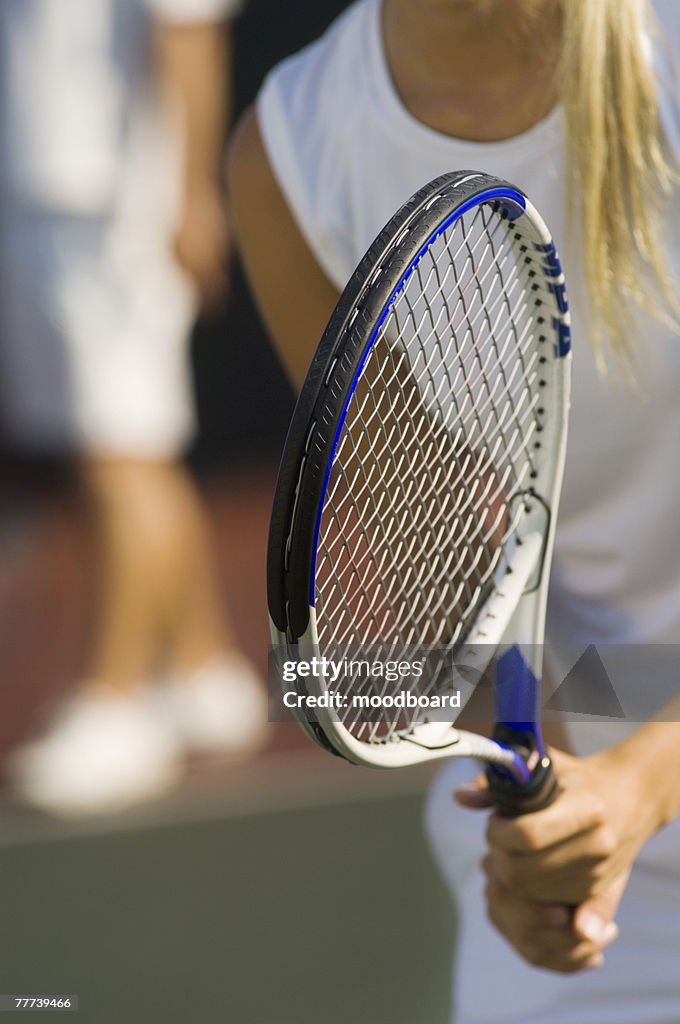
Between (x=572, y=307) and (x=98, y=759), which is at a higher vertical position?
(x=572, y=307)

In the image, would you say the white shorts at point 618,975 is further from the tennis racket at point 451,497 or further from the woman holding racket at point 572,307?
the tennis racket at point 451,497

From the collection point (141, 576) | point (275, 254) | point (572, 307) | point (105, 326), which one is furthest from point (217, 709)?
point (572, 307)

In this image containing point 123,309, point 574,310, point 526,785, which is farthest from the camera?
point 123,309

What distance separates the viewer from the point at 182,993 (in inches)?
76.5

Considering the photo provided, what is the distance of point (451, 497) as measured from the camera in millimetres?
1084

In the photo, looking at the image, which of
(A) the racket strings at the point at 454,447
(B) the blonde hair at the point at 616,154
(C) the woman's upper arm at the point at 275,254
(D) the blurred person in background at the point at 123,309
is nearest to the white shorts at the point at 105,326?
(D) the blurred person in background at the point at 123,309

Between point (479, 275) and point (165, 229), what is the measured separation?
2154 millimetres

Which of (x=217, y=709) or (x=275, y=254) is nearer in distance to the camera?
(x=275, y=254)

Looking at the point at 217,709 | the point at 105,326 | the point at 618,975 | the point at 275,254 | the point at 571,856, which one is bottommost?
the point at 217,709

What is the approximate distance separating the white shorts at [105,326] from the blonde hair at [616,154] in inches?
76.8

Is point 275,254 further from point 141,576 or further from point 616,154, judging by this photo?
point 141,576

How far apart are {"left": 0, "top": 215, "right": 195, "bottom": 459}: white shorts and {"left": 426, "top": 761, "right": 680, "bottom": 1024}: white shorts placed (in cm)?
185

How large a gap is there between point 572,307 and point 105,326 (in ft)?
6.42

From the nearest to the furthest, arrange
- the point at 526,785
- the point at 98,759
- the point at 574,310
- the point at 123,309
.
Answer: the point at 526,785 < the point at 574,310 < the point at 98,759 < the point at 123,309
